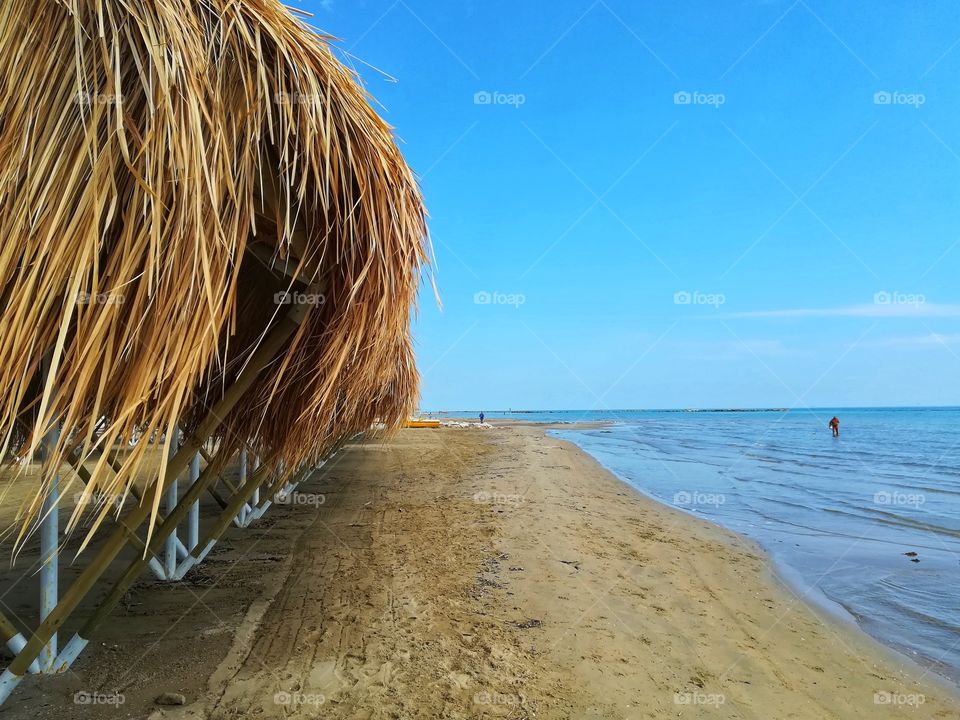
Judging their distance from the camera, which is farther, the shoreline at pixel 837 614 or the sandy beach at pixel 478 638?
the shoreline at pixel 837 614

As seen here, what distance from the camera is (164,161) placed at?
1830mm

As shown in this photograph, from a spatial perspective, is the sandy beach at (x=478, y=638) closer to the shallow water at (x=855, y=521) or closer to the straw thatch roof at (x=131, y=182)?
the shallow water at (x=855, y=521)

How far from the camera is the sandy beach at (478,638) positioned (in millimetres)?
3164

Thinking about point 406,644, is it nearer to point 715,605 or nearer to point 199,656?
point 199,656

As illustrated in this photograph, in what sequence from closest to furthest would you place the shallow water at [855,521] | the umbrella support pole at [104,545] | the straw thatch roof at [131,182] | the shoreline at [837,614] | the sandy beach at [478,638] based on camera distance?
1. the straw thatch roof at [131,182]
2. the umbrella support pole at [104,545]
3. the sandy beach at [478,638]
4. the shoreline at [837,614]
5. the shallow water at [855,521]

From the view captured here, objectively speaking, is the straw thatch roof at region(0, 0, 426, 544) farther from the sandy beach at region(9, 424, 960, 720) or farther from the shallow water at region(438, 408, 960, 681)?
the shallow water at region(438, 408, 960, 681)

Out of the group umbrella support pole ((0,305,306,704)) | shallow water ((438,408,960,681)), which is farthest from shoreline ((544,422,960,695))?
umbrella support pole ((0,305,306,704))

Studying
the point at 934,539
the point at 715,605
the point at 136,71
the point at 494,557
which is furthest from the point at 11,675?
the point at 934,539

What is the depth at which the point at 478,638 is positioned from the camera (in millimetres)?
3994

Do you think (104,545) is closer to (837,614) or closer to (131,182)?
(131,182)

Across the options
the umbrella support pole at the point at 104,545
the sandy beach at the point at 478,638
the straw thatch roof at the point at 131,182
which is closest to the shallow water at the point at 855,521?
the sandy beach at the point at 478,638

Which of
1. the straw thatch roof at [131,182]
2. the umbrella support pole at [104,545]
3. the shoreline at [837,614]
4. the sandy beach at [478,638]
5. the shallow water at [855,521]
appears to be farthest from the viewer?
the shallow water at [855,521]

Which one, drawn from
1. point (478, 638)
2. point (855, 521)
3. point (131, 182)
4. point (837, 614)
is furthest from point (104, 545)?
point (855, 521)

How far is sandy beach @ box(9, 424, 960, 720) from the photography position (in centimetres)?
316
